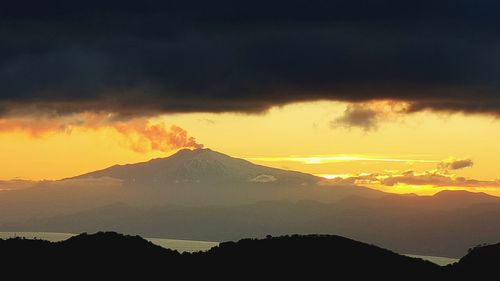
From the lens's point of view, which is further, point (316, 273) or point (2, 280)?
point (316, 273)

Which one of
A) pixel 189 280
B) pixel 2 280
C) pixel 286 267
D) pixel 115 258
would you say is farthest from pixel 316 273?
pixel 2 280

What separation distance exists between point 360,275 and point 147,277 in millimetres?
38519

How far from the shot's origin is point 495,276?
199 m

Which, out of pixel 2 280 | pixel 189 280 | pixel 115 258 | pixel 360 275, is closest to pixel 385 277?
pixel 360 275

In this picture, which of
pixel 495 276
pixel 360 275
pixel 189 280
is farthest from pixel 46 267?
pixel 495 276

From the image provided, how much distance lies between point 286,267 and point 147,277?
25667mm

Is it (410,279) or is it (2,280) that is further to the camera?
(410,279)

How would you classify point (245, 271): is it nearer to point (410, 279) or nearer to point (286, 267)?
point (286, 267)

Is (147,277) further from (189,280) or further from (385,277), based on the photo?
(385,277)

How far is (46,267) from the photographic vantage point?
19200 centimetres

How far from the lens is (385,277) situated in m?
198

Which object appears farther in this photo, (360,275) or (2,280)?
(360,275)

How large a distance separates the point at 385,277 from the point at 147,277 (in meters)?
43.3

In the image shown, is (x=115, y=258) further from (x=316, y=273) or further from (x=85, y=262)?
(x=316, y=273)
